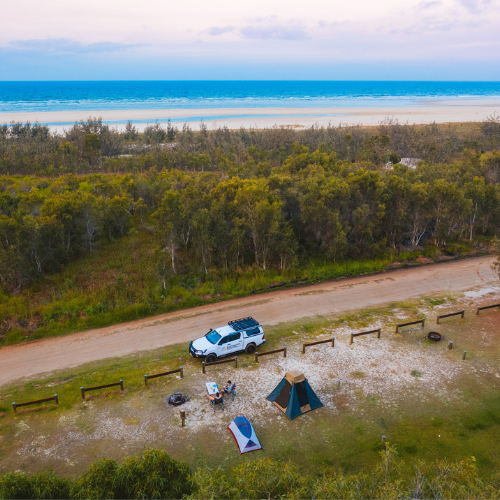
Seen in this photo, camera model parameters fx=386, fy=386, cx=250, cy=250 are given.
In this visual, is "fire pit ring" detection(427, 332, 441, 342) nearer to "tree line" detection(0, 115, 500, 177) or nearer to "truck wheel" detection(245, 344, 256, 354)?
"truck wheel" detection(245, 344, 256, 354)

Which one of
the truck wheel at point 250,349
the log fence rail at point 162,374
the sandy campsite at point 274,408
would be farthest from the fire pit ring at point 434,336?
the log fence rail at point 162,374

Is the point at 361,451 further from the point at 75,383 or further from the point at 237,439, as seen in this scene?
the point at 75,383

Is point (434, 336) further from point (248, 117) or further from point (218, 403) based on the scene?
point (248, 117)

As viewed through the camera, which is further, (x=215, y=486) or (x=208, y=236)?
(x=208, y=236)

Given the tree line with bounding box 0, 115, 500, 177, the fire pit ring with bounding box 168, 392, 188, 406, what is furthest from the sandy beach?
the fire pit ring with bounding box 168, 392, 188, 406

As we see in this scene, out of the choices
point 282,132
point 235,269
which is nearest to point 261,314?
point 235,269

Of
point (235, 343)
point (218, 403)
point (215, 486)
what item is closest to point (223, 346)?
point (235, 343)
